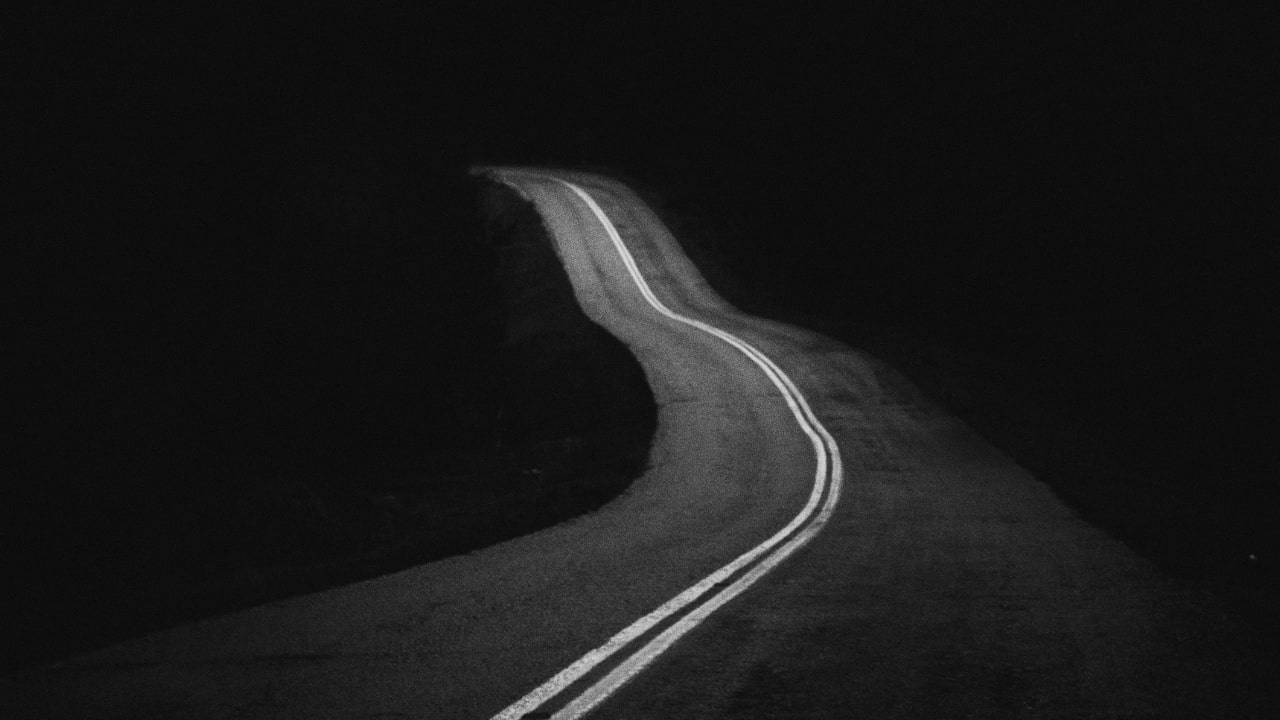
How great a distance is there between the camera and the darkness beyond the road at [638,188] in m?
15.1

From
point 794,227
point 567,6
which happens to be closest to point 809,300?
point 794,227

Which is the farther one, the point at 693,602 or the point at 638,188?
the point at 638,188

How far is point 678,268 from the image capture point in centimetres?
3972

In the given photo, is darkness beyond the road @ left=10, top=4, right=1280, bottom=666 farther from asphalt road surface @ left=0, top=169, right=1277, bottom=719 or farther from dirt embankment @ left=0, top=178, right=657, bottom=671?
asphalt road surface @ left=0, top=169, right=1277, bottom=719

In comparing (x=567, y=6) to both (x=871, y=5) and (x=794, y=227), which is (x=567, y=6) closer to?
(x=871, y=5)

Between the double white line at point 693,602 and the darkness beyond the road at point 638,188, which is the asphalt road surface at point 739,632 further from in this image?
the darkness beyond the road at point 638,188

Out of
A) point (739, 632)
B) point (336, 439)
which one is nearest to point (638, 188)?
point (336, 439)

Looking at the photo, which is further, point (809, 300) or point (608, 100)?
point (608, 100)

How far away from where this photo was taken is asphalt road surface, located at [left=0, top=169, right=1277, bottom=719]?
17.8ft

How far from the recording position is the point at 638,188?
5188 centimetres

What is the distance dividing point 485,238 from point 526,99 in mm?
27451

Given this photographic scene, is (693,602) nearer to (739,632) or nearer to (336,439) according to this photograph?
(739,632)

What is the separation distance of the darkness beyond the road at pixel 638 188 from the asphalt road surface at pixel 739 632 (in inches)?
195

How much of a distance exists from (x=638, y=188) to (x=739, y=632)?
4636 centimetres
